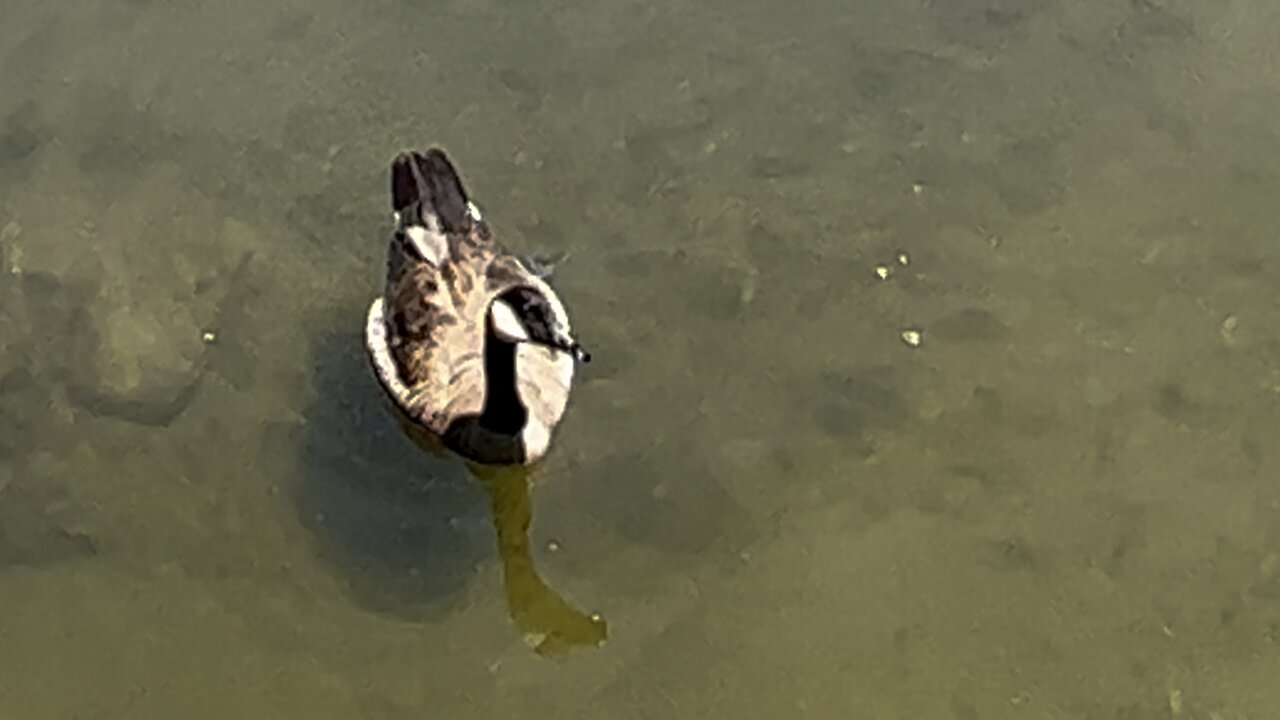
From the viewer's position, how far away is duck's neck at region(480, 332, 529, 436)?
465 centimetres

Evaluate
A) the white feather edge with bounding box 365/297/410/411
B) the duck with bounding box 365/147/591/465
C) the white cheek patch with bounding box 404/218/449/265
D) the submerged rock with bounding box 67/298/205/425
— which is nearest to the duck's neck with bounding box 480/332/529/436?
the duck with bounding box 365/147/591/465

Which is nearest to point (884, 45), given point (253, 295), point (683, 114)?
point (683, 114)

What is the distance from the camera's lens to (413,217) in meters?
5.29

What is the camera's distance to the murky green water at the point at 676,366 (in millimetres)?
4824

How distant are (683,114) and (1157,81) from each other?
1923mm

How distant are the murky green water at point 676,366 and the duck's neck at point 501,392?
0.38m

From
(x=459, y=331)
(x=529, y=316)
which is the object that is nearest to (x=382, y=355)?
(x=459, y=331)

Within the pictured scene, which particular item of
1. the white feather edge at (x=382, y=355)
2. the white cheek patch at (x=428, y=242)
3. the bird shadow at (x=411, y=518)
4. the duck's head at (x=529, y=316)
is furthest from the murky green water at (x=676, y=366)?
the white cheek patch at (x=428, y=242)

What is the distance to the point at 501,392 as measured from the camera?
4773mm

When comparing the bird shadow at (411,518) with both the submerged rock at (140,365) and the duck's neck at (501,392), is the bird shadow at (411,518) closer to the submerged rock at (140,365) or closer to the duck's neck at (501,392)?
the duck's neck at (501,392)

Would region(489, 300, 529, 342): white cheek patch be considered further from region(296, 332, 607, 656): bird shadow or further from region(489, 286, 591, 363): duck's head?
region(296, 332, 607, 656): bird shadow

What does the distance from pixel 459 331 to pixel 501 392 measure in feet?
1.35

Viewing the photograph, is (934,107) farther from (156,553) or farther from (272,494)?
(156,553)

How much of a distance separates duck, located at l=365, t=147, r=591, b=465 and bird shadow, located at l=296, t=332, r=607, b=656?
0.62ft
